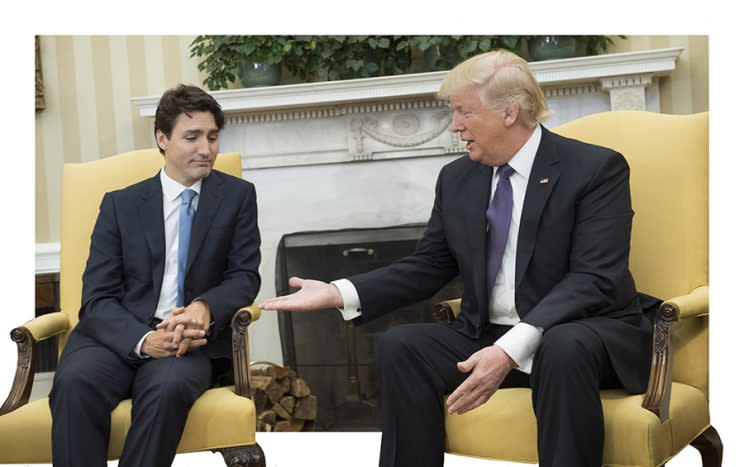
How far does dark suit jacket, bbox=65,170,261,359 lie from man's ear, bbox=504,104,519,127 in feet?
2.74

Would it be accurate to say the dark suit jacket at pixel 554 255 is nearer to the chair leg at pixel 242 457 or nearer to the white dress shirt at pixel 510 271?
the white dress shirt at pixel 510 271

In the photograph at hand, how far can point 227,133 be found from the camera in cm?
420

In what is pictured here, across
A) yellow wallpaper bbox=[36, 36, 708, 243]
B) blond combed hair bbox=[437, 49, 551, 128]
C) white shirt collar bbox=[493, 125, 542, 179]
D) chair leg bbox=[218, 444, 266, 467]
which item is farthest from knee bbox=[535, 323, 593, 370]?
yellow wallpaper bbox=[36, 36, 708, 243]

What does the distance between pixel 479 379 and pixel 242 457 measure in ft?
2.28

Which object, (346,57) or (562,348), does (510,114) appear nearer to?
(562,348)

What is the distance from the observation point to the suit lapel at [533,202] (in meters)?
2.10

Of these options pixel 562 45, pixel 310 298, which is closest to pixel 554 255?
pixel 310 298

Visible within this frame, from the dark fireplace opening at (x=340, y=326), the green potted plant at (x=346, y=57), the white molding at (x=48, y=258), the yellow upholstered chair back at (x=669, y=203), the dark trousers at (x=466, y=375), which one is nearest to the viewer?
the dark trousers at (x=466, y=375)

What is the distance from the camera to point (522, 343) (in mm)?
1880

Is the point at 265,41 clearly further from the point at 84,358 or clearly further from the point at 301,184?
the point at 84,358
